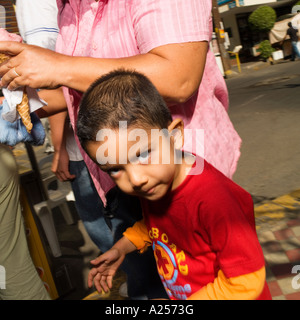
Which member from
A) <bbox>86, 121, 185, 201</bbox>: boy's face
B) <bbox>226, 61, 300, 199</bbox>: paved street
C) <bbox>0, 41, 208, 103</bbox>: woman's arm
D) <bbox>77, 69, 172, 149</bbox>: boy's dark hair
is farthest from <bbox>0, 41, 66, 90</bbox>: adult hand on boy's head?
<bbox>226, 61, 300, 199</bbox>: paved street

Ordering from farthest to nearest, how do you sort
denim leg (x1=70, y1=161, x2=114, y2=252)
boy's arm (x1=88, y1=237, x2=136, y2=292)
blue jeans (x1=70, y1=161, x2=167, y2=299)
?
denim leg (x1=70, y1=161, x2=114, y2=252) < blue jeans (x1=70, y1=161, x2=167, y2=299) < boy's arm (x1=88, y1=237, x2=136, y2=292)

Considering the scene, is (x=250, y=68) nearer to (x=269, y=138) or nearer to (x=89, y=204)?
(x=269, y=138)

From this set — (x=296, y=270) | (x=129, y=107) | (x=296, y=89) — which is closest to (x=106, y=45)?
(x=129, y=107)

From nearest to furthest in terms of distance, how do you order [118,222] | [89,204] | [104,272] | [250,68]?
[104,272] → [118,222] → [89,204] → [250,68]

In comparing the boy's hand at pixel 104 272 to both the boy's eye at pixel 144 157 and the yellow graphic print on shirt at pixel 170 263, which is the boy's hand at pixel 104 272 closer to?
the yellow graphic print on shirt at pixel 170 263

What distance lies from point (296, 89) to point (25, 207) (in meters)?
7.89

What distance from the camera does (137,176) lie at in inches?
46.4

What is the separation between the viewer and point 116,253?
1562mm

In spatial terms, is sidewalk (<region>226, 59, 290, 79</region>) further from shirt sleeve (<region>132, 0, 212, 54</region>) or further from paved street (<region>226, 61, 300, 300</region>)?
shirt sleeve (<region>132, 0, 212, 54</region>)

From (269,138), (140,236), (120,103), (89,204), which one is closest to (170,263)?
(140,236)

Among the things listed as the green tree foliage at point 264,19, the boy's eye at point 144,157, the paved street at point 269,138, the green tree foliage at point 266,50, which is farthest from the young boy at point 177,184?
the green tree foliage at point 264,19

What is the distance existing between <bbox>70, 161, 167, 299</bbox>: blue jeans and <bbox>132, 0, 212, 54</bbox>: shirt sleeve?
2.14ft

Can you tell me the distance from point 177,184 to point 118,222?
593 mm

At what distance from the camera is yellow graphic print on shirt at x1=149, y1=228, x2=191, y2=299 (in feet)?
4.52
